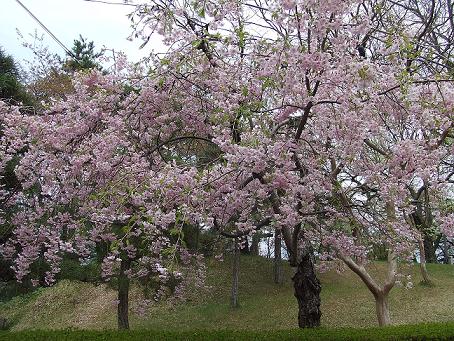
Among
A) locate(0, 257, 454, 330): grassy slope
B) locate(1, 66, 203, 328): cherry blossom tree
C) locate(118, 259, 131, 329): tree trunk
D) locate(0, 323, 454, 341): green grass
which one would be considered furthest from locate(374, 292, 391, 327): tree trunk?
locate(118, 259, 131, 329): tree trunk

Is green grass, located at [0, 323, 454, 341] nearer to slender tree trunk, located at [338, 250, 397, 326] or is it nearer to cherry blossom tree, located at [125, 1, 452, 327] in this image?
cherry blossom tree, located at [125, 1, 452, 327]

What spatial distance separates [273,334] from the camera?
5.68m

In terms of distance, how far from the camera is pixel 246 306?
13281 millimetres

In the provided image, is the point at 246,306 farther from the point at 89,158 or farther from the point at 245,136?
the point at 245,136

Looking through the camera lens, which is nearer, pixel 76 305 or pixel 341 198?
pixel 341 198

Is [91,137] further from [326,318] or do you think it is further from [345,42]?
[326,318]

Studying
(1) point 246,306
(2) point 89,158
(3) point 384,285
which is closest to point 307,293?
(3) point 384,285

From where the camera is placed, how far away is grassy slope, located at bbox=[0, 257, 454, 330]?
11867mm

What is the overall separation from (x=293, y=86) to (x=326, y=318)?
9.23 meters

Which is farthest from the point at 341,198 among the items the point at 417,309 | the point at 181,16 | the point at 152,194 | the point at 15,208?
the point at 417,309

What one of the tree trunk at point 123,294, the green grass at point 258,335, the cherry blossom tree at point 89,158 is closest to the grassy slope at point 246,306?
the tree trunk at point 123,294

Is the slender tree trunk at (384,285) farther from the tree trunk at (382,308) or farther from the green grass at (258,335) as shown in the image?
the green grass at (258,335)

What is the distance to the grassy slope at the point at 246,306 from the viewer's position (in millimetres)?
11867

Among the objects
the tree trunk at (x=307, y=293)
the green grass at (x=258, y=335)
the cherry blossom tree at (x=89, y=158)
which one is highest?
the cherry blossom tree at (x=89, y=158)
